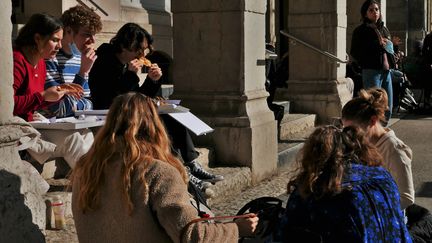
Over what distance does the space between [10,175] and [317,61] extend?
786 cm

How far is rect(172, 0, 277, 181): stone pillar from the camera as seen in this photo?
7336 mm

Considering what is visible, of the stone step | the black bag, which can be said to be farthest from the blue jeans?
the black bag

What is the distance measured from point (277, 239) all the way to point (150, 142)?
2.81 feet

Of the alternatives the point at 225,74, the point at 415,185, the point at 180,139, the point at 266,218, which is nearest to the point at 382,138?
the point at 266,218

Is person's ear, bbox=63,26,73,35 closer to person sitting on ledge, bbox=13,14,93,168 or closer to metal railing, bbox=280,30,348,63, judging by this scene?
person sitting on ledge, bbox=13,14,93,168

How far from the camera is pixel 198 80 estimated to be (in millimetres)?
7570

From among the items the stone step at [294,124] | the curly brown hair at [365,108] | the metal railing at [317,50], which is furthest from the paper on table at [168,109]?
the metal railing at [317,50]

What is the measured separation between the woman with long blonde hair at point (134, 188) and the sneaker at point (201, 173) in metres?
2.94

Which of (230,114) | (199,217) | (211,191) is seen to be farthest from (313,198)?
(230,114)

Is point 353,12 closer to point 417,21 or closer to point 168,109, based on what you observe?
point 168,109

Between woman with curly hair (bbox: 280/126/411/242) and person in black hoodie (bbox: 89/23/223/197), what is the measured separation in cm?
238

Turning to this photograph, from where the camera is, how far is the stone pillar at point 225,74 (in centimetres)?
734

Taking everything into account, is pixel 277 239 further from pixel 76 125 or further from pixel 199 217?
pixel 76 125

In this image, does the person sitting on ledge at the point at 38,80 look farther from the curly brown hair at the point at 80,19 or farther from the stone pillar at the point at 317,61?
the stone pillar at the point at 317,61
